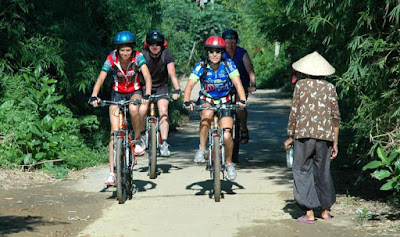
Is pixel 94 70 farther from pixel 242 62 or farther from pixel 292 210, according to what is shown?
pixel 292 210

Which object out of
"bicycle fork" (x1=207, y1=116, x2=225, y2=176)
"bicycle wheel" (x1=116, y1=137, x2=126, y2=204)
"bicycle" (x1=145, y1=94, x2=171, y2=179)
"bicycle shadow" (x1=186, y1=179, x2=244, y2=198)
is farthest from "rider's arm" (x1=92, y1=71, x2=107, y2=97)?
"bicycle shadow" (x1=186, y1=179, x2=244, y2=198)

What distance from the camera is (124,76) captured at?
10211mm

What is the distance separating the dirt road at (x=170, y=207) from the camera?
7883 mm

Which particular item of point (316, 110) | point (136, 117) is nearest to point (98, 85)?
point (136, 117)

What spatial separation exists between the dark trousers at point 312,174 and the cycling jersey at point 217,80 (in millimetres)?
1945

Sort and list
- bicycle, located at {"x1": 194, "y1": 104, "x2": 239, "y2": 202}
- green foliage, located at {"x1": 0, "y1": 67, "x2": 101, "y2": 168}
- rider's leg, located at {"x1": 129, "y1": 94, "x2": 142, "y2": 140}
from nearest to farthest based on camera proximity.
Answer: bicycle, located at {"x1": 194, "y1": 104, "x2": 239, "y2": 202}
rider's leg, located at {"x1": 129, "y1": 94, "x2": 142, "y2": 140}
green foliage, located at {"x1": 0, "y1": 67, "x2": 101, "y2": 168}

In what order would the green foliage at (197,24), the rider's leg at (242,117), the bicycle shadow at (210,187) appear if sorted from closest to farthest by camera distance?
the bicycle shadow at (210,187) → the rider's leg at (242,117) → the green foliage at (197,24)

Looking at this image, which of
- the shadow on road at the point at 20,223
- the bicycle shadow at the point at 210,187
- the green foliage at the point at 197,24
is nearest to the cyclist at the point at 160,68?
the bicycle shadow at the point at 210,187

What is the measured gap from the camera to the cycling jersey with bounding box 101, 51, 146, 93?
1010cm

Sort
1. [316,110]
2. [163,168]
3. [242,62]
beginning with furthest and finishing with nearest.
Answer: [163,168], [242,62], [316,110]

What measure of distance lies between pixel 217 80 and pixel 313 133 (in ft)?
7.11

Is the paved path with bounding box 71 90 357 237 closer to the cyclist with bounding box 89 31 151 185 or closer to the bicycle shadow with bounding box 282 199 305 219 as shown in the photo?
the bicycle shadow with bounding box 282 199 305 219

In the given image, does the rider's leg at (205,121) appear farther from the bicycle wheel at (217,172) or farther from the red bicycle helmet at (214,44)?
the red bicycle helmet at (214,44)

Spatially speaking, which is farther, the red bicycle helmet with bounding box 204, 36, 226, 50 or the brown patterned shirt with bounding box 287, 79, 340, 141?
the red bicycle helmet with bounding box 204, 36, 226, 50
